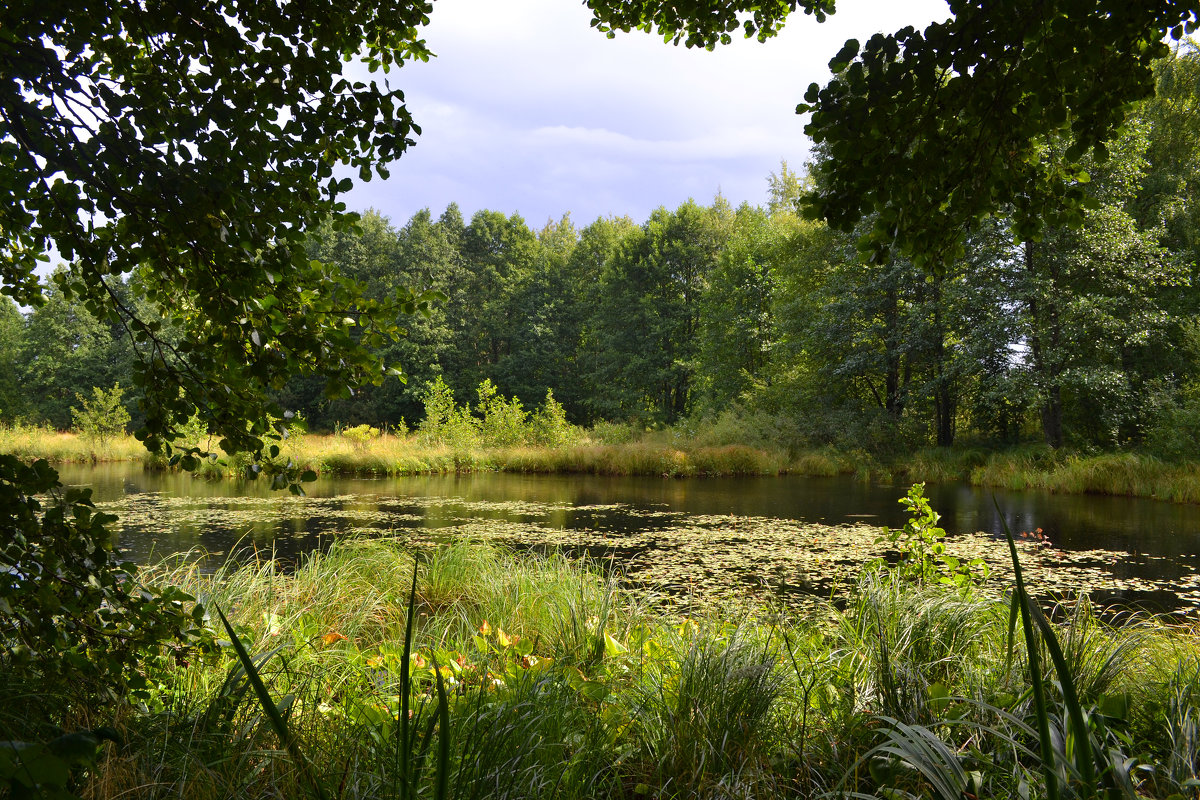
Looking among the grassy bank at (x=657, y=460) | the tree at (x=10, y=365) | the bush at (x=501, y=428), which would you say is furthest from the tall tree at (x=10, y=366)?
the bush at (x=501, y=428)

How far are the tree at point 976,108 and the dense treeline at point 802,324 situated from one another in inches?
5.0

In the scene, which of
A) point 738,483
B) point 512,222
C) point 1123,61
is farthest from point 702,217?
point 1123,61

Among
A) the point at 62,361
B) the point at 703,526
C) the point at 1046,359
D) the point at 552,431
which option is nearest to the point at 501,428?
the point at 552,431

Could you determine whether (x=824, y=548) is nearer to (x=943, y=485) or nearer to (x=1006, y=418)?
(x=943, y=485)

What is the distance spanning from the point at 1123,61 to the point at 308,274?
2570mm

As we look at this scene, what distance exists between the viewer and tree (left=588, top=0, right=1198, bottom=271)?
1.87 m

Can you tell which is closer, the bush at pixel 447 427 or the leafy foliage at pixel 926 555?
the leafy foliage at pixel 926 555

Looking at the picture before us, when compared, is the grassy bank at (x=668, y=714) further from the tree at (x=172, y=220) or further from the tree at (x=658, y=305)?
the tree at (x=658, y=305)

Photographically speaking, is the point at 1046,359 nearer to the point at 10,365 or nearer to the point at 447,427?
the point at 447,427

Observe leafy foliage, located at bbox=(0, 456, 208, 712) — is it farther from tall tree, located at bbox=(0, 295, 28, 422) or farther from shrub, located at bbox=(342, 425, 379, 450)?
tall tree, located at bbox=(0, 295, 28, 422)

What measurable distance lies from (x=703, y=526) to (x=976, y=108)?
8.68 m

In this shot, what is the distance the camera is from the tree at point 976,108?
1.87 metres

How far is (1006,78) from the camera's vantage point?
1.98 m

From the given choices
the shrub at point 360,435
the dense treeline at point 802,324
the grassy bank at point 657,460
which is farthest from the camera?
the shrub at point 360,435
